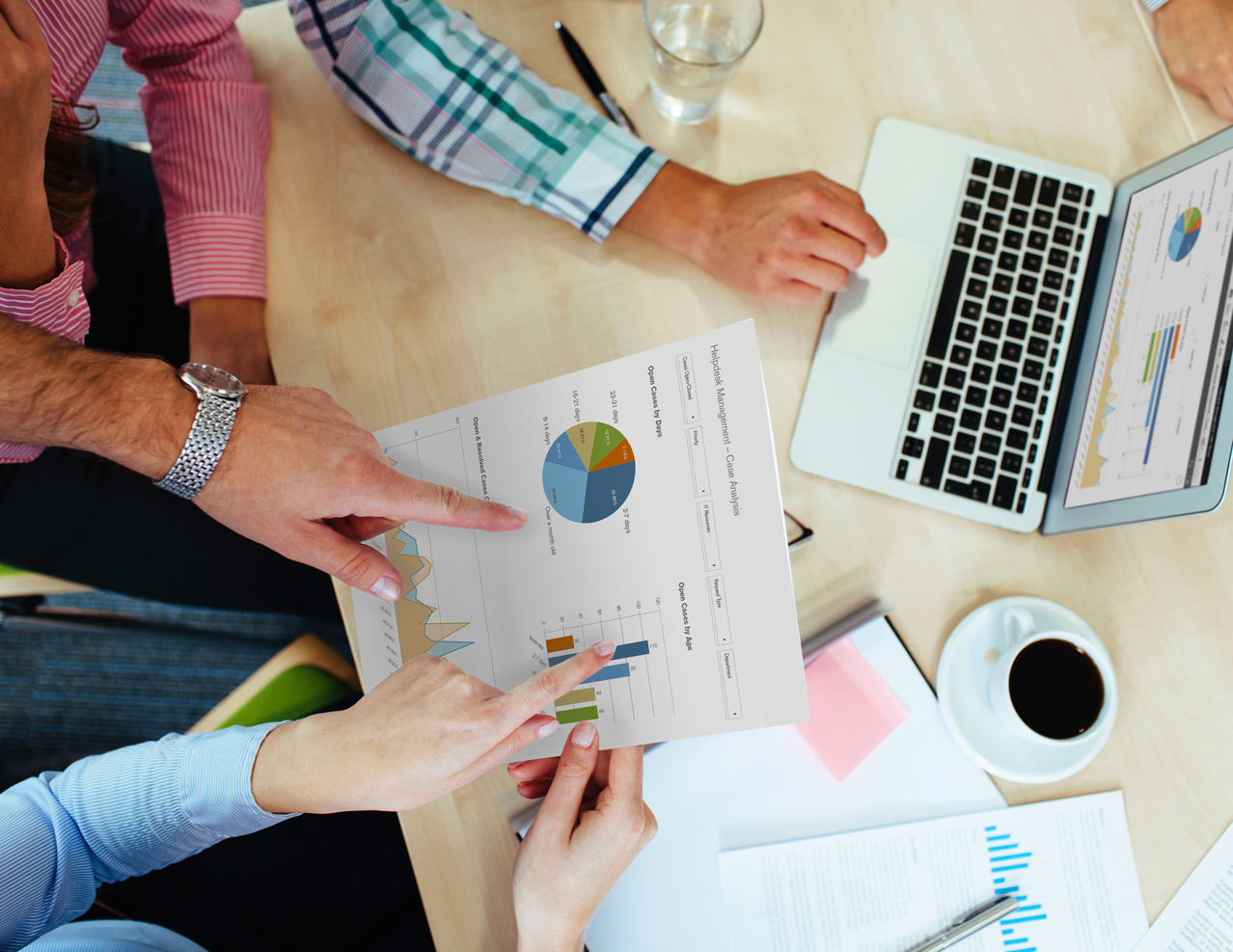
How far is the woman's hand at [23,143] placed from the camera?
1.86 feet

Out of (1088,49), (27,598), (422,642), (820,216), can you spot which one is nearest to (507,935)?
(422,642)

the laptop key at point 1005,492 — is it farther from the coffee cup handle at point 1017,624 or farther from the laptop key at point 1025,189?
the laptop key at point 1025,189

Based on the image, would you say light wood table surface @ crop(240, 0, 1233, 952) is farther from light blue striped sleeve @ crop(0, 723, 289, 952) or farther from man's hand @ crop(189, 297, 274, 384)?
light blue striped sleeve @ crop(0, 723, 289, 952)

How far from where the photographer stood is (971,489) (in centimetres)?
75

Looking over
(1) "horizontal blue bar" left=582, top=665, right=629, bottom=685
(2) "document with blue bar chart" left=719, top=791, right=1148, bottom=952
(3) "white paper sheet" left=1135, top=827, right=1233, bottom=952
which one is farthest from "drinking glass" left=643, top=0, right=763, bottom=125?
(3) "white paper sheet" left=1135, top=827, right=1233, bottom=952

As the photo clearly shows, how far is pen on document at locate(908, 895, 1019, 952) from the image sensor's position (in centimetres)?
69

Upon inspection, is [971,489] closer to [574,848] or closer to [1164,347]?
[1164,347]

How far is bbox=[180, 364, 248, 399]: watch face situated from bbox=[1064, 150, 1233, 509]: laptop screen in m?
0.85

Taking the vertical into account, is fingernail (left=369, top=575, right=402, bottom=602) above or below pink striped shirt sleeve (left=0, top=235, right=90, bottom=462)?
below

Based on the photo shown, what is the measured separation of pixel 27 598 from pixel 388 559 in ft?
4.02

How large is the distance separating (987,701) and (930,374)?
36 cm

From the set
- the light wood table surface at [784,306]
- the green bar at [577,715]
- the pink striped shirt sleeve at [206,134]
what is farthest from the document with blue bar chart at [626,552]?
the pink striped shirt sleeve at [206,134]

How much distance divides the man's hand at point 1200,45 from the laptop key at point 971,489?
0.55 m

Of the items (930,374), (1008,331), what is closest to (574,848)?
(930,374)
